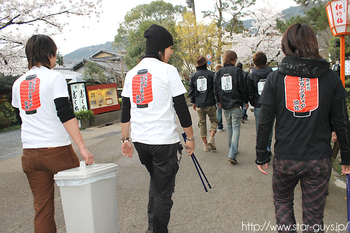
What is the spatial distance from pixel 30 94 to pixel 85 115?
1034 cm

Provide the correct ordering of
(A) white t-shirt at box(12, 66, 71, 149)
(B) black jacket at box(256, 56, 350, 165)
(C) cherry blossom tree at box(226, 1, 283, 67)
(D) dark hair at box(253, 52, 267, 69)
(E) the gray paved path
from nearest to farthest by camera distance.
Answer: (B) black jacket at box(256, 56, 350, 165) → (A) white t-shirt at box(12, 66, 71, 149) → (E) the gray paved path → (D) dark hair at box(253, 52, 267, 69) → (C) cherry blossom tree at box(226, 1, 283, 67)

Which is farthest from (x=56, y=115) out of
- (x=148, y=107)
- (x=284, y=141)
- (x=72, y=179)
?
(x=284, y=141)

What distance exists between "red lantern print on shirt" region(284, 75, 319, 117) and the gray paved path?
1.44m

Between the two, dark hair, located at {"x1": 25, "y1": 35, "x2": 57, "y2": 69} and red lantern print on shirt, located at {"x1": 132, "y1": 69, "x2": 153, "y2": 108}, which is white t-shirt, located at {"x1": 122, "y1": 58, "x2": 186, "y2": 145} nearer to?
red lantern print on shirt, located at {"x1": 132, "y1": 69, "x2": 153, "y2": 108}

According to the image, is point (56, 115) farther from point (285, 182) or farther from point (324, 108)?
point (324, 108)

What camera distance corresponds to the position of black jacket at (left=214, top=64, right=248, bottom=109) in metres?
4.70

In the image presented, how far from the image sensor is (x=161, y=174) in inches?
85.4

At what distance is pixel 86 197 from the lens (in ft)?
6.33

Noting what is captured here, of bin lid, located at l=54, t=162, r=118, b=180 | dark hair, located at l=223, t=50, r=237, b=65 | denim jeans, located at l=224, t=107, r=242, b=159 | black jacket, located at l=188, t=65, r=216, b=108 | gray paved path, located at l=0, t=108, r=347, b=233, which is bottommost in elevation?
gray paved path, located at l=0, t=108, r=347, b=233

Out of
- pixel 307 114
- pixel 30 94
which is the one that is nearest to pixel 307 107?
pixel 307 114

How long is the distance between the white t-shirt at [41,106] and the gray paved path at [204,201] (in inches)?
52.0

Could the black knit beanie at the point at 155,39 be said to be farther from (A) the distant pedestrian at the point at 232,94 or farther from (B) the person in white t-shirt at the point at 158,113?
(A) the distant pedestrian at the point at 232,94

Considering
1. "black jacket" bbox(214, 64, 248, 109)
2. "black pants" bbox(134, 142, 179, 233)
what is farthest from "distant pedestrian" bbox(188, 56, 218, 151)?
"black pants" bbox(134, 142, 179, 233)

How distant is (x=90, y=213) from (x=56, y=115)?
81cm
